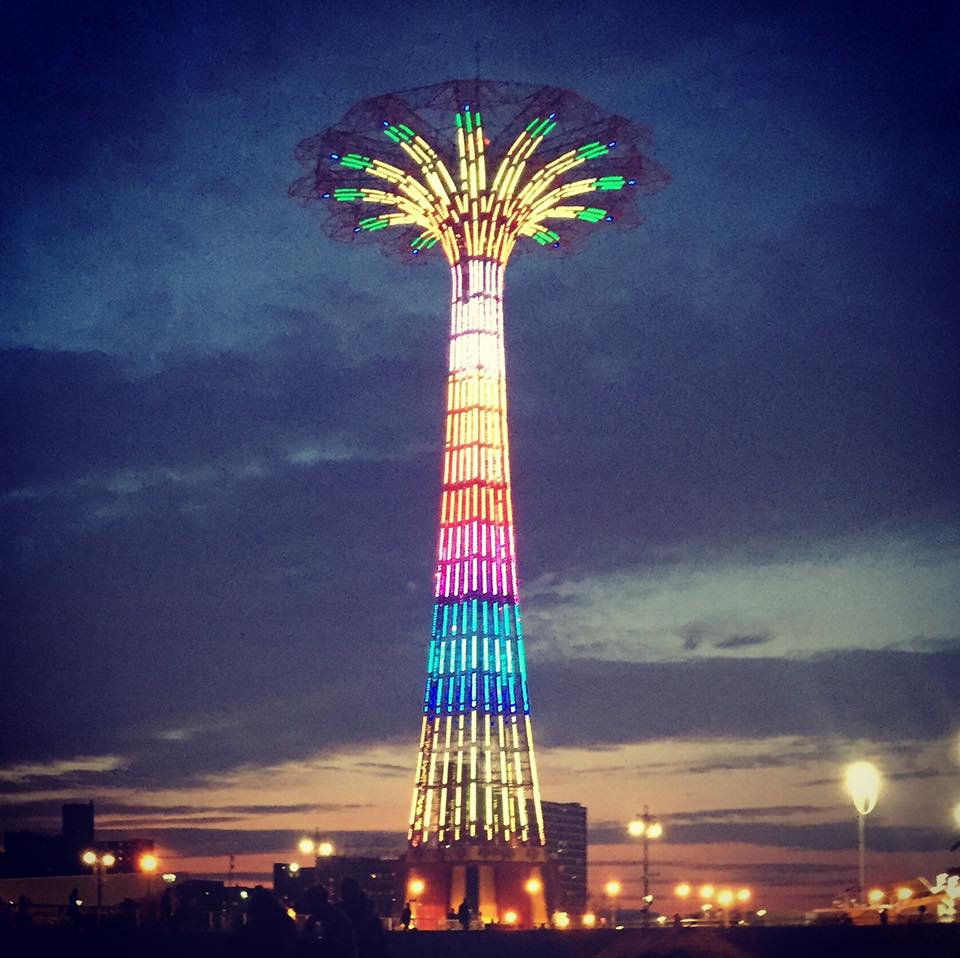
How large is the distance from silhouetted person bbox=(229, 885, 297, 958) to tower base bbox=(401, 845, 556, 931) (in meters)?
47.1

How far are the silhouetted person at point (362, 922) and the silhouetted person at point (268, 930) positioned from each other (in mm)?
3281

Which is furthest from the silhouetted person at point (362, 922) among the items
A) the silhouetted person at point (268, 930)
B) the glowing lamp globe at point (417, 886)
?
the glowing lamp globe at point (417, 886)

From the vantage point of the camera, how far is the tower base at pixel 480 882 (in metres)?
80.3

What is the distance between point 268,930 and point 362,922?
153 inches

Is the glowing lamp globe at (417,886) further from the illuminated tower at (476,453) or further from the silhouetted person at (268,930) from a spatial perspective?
the silhouetted person at (268,930)

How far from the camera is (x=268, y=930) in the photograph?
3366cm

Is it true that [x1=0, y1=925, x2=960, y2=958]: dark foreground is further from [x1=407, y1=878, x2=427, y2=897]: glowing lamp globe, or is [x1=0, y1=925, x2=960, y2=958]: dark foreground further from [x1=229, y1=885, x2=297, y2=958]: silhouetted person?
[x1=229, y1=885, x2=297, y2=958]: silhouetted person

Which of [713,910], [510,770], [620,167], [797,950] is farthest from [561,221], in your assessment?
[797,950]

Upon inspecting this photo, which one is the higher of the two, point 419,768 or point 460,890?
point 419,768

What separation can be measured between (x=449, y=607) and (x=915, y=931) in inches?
1023

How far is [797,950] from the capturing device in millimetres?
64250

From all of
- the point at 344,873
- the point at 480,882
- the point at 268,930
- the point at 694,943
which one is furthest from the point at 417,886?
the point at 268,930

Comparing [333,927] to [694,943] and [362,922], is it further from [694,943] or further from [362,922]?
[694,943]

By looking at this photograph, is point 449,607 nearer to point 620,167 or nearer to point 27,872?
point 620,167
